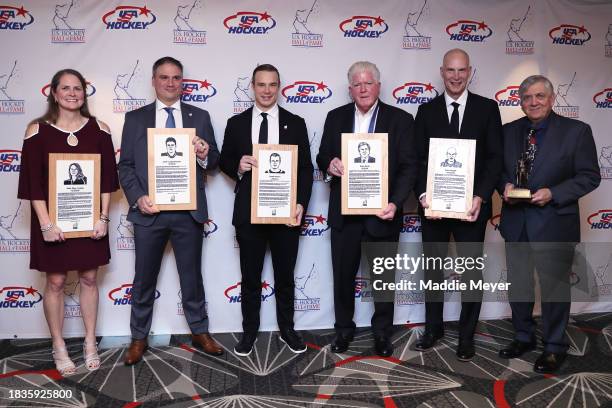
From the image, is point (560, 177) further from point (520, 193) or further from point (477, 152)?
point (477, 152)

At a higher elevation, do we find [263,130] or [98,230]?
[263,130]

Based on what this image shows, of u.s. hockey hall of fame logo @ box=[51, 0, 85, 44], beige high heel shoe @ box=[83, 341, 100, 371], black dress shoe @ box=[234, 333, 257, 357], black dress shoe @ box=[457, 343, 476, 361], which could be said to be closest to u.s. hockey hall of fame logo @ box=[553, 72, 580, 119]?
black dress shoe @ box=[457, 343, 476, 361]

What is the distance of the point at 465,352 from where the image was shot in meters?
3.09

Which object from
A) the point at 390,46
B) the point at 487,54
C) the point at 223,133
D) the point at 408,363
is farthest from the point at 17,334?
the point at 487,54

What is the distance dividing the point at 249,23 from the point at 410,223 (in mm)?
1935

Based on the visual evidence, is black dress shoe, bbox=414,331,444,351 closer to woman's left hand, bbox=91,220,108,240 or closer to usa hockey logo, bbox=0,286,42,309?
woman's left hand, bbox=91,220,108,240

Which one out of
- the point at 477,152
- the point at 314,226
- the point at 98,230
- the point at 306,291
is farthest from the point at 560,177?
the point at 98,230

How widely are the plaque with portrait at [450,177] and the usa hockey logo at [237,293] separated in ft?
4.44

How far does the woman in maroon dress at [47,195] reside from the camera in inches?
110

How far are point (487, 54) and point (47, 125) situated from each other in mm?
3170

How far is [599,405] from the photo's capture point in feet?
8.36

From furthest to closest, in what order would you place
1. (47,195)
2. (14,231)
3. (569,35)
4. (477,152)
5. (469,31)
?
(569,35), (469,31), (14,231), (477,152), (47,195)

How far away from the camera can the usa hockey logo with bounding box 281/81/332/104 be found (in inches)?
139

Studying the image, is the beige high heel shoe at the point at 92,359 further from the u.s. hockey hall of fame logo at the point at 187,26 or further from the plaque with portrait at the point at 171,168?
the u.s. hockey hall of fame logo at the point at 187,26
